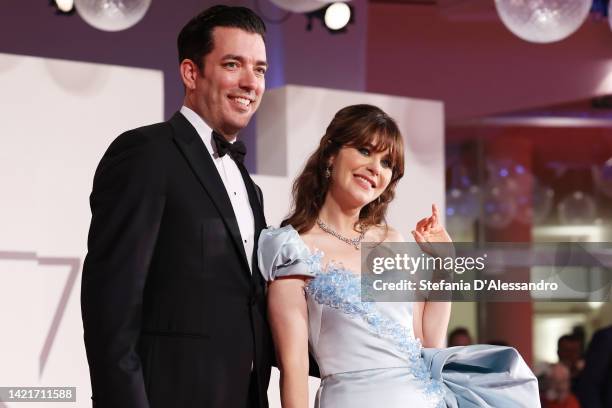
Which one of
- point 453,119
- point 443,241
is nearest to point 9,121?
point 443,241

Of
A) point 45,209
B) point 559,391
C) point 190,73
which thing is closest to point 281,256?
point 190,73

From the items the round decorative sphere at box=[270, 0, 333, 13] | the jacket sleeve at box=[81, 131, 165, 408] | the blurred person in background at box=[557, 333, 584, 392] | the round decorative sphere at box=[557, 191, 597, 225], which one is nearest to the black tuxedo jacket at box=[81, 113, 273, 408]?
the jacket sleeve at box=[81, 131, 165, 408]

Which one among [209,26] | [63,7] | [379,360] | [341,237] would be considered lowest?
[379,360]

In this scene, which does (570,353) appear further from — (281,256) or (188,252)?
(188,252)

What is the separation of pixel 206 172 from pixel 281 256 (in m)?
0.30

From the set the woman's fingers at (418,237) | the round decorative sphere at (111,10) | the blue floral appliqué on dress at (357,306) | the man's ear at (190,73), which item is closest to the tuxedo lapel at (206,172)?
the man's ear at (190,73)

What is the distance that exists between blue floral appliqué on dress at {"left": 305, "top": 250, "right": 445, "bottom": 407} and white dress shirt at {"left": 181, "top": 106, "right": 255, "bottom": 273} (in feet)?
0.62

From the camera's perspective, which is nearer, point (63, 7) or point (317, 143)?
point (317, 143)

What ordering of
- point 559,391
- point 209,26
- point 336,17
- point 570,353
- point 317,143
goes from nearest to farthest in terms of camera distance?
point 209,26
point 317,143
point 336,17
point 559,391
point 570,353

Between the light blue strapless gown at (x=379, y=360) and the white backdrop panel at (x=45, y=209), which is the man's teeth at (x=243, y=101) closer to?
the light blue strapless gown at (x=379, y=360)

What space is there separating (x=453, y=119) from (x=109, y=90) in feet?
19.3

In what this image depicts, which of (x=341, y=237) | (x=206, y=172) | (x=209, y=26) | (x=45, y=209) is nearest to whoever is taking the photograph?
(x=206, y=172)

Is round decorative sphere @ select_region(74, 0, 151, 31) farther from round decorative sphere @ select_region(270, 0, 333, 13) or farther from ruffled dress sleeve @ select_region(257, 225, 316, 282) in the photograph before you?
ruffled dress sleeve @ select_region(257, 225, 316, 282)

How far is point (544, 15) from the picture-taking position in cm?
442
